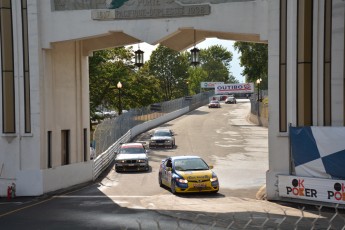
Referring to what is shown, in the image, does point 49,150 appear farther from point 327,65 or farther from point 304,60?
point 327,65

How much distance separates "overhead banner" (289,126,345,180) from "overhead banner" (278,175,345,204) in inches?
9.2

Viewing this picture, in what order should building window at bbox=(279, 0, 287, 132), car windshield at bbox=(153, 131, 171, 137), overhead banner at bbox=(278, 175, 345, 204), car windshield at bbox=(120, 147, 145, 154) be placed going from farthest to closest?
car windshield at bbox=(153, 131, 171, 137)
car windshield at bbox=(120, 147, 145, 154)
building window at bbox=(279, 0, 287, 132)
overhead banner at bbox=(278, 175, 345, 204)

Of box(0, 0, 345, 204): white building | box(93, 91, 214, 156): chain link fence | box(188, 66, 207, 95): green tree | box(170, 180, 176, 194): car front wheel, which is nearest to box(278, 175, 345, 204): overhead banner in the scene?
box(0, 0, 345, 204): white building

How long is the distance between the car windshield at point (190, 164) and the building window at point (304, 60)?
4.92 metres

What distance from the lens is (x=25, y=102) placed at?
67.7ft

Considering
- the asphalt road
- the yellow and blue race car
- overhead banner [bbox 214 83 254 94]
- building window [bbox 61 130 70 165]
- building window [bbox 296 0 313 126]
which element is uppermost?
building window [bbox 296 0 313 126]

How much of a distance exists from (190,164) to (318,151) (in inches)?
231

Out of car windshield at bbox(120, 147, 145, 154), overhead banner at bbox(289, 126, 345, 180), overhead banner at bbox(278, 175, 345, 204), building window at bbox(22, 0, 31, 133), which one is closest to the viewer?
overhead banner at bbox(278, 175, 345, 204)

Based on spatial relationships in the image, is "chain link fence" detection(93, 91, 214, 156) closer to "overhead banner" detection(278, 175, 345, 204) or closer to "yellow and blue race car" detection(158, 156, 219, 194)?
"yellow and blue race car" detection(158, 156, 219, 194)

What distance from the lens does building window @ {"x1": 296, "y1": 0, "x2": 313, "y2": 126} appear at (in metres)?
17.3

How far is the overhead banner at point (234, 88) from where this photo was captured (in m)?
108

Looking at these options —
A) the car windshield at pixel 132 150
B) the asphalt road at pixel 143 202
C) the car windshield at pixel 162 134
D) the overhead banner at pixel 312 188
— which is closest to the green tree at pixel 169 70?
the car windshield at pixel 162 134

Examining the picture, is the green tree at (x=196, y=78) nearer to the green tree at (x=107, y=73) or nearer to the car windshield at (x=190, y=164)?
the green tree at (x=107, y=73)

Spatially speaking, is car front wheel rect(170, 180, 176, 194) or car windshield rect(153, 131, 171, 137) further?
car windshield rect(153, 131, 171, 137)
